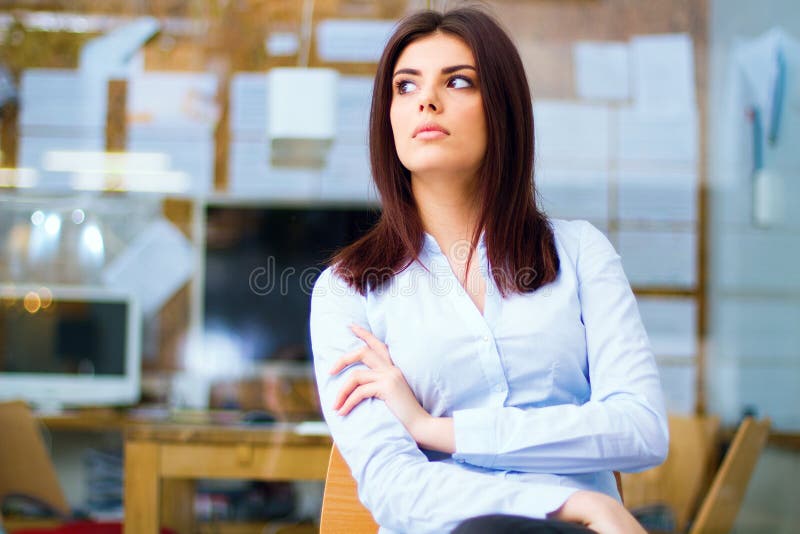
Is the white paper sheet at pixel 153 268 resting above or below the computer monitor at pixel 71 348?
above

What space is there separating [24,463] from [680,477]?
225cm

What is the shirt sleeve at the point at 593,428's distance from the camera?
1.04 meters

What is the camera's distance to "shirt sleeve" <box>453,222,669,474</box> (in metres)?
1.04

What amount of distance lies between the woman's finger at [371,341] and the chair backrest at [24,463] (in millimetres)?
1868

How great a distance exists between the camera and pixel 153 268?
4312 millimetres

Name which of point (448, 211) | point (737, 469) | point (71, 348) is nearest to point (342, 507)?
point (448, 211)

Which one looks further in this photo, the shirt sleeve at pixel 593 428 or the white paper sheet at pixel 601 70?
the white paper sheet at pixel 601 70

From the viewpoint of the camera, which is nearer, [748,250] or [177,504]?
[177,504]

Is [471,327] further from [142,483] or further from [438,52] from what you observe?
[142,483]

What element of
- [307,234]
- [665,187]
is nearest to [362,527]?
[307,234]

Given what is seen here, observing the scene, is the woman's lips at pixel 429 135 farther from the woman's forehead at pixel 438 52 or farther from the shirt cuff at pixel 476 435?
the shirt cuff at pixel 476 435

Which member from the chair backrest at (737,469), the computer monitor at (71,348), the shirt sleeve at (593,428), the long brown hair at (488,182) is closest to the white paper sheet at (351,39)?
the computer monitor at (71,348)

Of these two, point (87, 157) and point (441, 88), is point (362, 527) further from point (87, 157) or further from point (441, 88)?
point (87, 157)

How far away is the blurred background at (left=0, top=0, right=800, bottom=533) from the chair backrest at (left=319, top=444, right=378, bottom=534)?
107 inches
